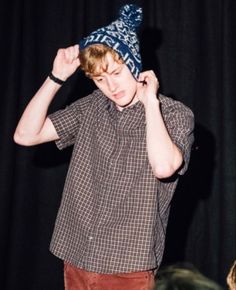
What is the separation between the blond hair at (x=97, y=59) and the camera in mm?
1574

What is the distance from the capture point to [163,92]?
250 centimetres

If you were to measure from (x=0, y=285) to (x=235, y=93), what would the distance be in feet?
5.46

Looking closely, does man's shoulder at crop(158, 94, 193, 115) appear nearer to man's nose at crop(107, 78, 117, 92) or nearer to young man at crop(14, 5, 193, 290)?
young man at crop(14, 5, 193, 290)

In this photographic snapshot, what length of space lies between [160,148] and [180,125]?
141mm

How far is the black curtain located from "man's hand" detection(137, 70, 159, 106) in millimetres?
852

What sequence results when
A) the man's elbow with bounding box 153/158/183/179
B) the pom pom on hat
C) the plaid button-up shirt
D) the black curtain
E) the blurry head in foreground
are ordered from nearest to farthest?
the blurry head in foreground, the man's elbow with bounding box 153/158/183/179, the plaid button-up shirt, the pom pom on hat, the black curtain

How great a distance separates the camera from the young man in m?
1.56

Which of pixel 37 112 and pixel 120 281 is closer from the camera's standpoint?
pixel 120 281

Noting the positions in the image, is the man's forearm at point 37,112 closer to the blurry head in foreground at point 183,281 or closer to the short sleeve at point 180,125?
the short sleeve at point 180,125

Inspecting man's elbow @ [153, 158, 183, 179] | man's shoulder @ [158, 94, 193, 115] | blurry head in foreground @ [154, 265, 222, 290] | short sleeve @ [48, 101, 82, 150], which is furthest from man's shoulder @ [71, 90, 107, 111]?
blurry head in foreground @ [154, 265, 222, 290]

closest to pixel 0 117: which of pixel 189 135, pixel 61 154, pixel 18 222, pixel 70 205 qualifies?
pixel 61 154

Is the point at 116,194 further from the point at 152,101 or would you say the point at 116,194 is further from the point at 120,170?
the point at 152,101

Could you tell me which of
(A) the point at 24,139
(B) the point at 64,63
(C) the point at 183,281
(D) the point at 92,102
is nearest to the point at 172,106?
(D) the point at 92,102

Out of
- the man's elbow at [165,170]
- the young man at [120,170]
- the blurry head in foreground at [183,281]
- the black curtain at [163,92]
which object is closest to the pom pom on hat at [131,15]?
the young man at [120,170]
